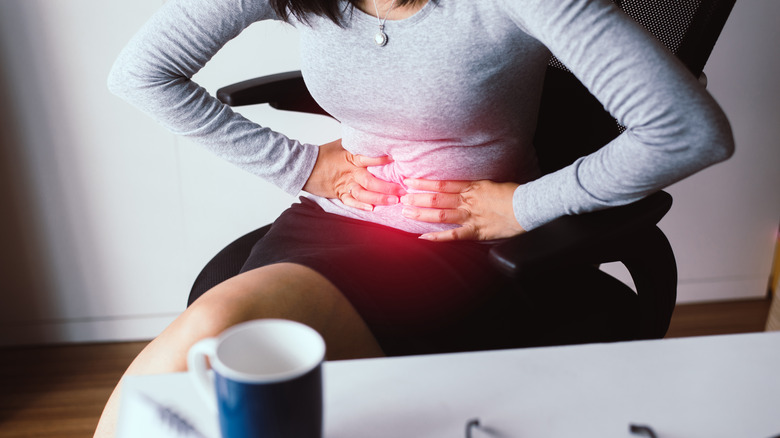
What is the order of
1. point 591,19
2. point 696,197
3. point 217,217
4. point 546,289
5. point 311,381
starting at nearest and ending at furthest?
1. point 311,381
2. point 591,19
3. point 546,289
4. point 217,217
5. point 696,197

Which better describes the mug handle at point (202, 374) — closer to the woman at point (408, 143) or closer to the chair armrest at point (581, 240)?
the woman at point (408, 143)

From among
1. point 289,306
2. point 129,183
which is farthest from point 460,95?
point 129,183

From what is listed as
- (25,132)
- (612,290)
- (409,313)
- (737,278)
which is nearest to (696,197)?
(737,278)

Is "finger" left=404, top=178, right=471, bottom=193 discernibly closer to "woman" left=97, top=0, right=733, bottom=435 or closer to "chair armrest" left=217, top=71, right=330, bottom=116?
"woman" left=97, top=0, right=733, bottom=435

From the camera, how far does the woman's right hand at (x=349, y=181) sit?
39.4 inches

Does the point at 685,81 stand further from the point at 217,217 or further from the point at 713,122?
the point at 217,217

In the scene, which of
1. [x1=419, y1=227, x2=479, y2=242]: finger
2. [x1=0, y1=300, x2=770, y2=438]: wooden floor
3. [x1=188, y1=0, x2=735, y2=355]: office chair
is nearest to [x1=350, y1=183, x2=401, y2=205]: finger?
[x1=419, y1=227, x2=479, y2=242]: finger

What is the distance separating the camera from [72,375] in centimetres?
163

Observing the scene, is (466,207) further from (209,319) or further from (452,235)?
(209,319)

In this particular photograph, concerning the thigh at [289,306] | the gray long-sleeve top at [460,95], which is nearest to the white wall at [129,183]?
the gray long-sleeve top at [460,95]

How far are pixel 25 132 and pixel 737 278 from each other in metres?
1.97

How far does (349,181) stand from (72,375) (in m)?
1.06

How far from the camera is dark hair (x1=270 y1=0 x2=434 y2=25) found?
0.87m

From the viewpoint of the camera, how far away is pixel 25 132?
152 centimetres
